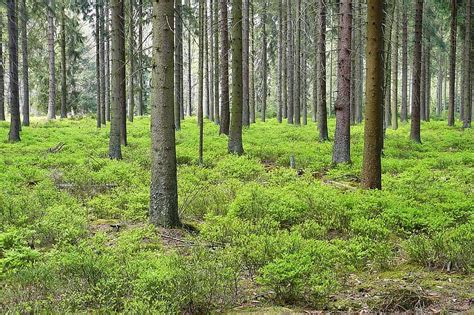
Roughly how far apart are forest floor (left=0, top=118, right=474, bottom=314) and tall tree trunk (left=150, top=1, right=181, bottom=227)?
1.36 feet

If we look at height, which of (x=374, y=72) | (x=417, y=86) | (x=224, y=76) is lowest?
(x=374, y=72)

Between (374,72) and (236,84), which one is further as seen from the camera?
(236,84)

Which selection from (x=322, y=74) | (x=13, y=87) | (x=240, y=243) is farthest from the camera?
(x=13, y=87)

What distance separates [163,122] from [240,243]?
2332 mm

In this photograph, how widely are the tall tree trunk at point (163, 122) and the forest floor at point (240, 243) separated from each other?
16.4 inches

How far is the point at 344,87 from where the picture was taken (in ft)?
43.7

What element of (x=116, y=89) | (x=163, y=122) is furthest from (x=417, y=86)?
(x=163, y=122)

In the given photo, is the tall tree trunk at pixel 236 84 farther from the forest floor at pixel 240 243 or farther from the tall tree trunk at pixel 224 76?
the tall tree trunk at pixel 224 76

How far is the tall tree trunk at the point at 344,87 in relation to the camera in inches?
519

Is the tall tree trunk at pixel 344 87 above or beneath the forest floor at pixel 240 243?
above

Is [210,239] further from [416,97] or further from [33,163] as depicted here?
[416,97]

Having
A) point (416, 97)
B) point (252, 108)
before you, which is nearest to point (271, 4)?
point (252, 108)

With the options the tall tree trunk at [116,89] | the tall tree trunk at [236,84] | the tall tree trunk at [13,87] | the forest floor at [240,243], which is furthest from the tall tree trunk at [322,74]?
the tall tree trunk at [13,87]

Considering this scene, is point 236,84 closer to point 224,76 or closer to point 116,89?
point 116,89
